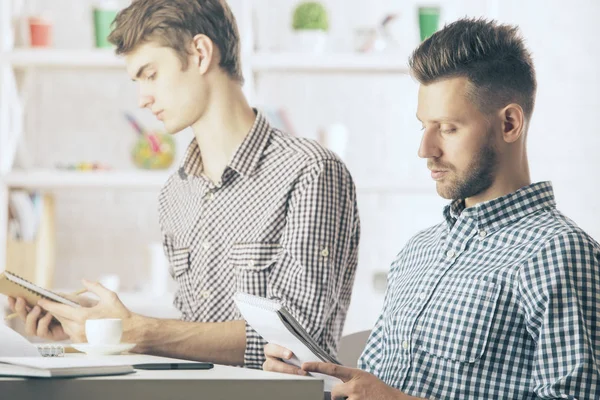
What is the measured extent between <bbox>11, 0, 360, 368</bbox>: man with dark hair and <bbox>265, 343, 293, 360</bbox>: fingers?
36 centimetres

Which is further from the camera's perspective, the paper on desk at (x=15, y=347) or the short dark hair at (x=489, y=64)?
the short dark hair at (x=489, y=64)

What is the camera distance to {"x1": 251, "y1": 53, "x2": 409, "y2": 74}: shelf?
133 inches

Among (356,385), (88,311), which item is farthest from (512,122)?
(88,311)

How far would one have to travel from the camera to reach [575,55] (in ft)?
11.9

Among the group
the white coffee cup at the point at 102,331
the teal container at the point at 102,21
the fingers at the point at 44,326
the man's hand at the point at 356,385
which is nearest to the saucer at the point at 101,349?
the white coffee cup at the point at 102,331

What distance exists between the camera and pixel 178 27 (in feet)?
6.95

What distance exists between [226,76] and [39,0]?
6.05ft

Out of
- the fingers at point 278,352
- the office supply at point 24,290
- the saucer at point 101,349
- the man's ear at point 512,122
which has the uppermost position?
the man's ear at point 512,122

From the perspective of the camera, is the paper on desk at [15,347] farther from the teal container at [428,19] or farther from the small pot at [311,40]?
the teal container at [428,19]

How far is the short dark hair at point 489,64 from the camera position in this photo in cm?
156

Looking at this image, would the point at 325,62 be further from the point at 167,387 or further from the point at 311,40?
the point at 167,387

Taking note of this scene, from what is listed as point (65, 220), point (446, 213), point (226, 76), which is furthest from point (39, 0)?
point (446, 213)

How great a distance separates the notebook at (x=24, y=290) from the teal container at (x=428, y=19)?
6.40ft

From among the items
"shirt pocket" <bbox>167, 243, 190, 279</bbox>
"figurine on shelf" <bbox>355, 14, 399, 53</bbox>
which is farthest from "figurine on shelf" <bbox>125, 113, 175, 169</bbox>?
"shirt pocket" <bbox>167, 243, 190, 279</bbox>
